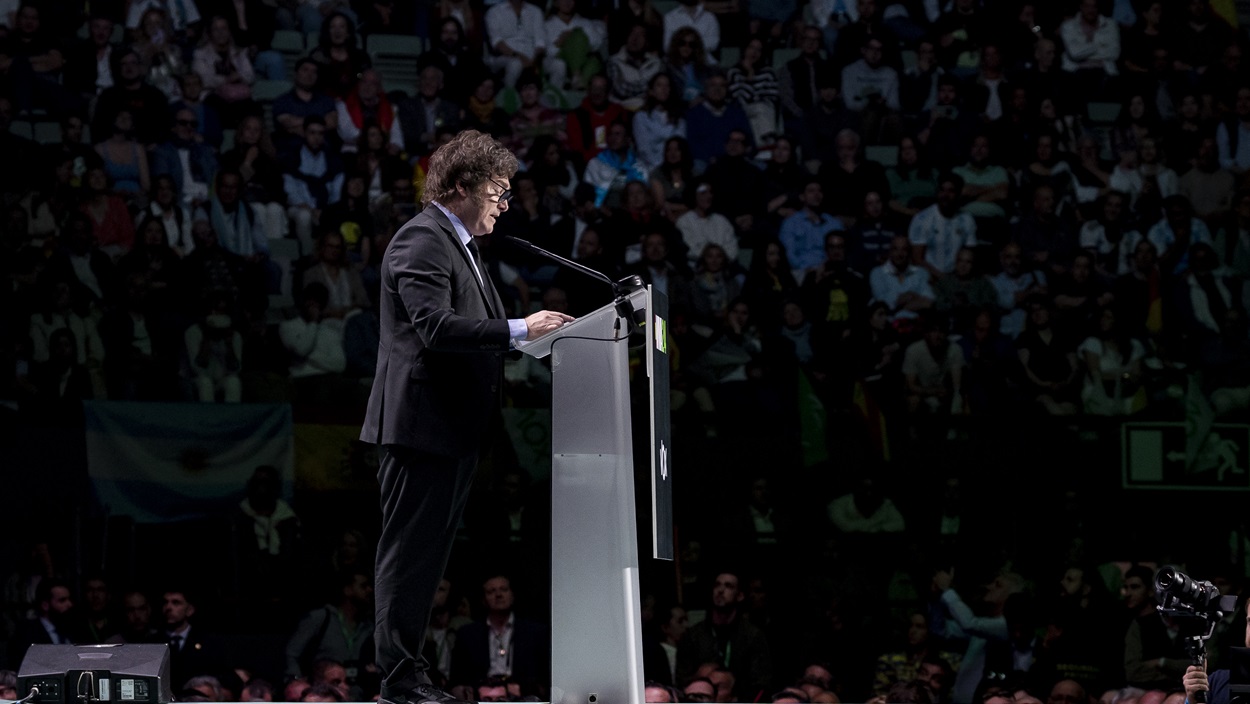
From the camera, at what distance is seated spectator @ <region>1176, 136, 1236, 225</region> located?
738 centimetres

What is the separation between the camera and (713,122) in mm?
7418

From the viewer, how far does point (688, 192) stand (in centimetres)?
716

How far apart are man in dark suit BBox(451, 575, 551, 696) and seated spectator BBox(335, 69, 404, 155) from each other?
8.54 feet

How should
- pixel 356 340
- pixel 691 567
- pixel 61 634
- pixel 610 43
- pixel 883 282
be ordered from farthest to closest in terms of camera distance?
1. pixel 610 43
2. pixel 883 282
3. pixel 356 340
4. pixel 691 567
5. pixel 61 634

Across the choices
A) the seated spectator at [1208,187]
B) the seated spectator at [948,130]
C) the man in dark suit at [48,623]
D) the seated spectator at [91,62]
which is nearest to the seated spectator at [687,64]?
the seated spectator at [948,130]

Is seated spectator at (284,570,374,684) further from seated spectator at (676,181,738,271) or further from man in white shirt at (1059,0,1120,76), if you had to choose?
man in white shirt at (1059,0,1120,76)

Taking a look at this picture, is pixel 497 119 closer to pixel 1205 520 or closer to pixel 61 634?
pixel 61 634

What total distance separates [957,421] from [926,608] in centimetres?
88

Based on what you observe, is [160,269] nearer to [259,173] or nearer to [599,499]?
[259,173]

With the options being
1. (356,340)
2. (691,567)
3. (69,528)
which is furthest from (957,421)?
(69,528)

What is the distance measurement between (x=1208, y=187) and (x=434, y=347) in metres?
6.01

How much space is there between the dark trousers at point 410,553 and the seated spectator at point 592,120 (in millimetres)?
4776

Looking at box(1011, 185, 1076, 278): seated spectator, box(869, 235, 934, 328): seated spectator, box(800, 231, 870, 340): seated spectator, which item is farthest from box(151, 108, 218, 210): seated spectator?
box(1011, 185, 1076, 278): seated spectator

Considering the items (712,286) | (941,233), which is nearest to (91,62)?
(712,286)
